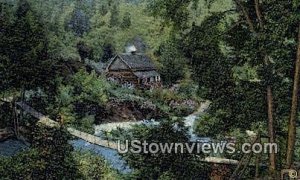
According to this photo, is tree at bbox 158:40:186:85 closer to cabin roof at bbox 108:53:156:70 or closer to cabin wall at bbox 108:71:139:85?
cabin roof at bbox 108:53:156:70

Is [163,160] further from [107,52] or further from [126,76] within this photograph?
[107,52]

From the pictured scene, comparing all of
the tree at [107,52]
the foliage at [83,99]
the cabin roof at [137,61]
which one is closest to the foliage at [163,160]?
the foliage at [83,99]

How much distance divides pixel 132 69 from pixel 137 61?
98.6 inches

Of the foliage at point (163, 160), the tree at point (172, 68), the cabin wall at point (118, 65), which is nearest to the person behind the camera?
the foliage at point (163, 160)

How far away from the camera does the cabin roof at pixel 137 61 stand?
5206 cm

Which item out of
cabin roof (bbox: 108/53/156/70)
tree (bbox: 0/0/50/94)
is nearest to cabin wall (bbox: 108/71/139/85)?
cabin roof (bbox: 108/53/156/70)

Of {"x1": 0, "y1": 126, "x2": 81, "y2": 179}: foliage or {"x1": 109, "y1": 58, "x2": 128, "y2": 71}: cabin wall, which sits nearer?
{"x1": 0, "y1": 126, "x2": 81, "y2": 179}: foliage

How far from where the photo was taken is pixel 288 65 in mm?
10016

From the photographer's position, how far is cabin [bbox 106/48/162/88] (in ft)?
167

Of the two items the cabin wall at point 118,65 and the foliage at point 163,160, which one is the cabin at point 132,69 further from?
the foliage at point 163,160

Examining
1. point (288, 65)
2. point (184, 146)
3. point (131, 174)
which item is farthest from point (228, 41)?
point (131, 174)

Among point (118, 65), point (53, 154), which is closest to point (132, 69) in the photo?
point (118, 65)

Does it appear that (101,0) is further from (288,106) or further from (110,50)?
(288,106)

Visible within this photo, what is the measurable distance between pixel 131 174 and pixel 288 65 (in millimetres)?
Result: 3966
